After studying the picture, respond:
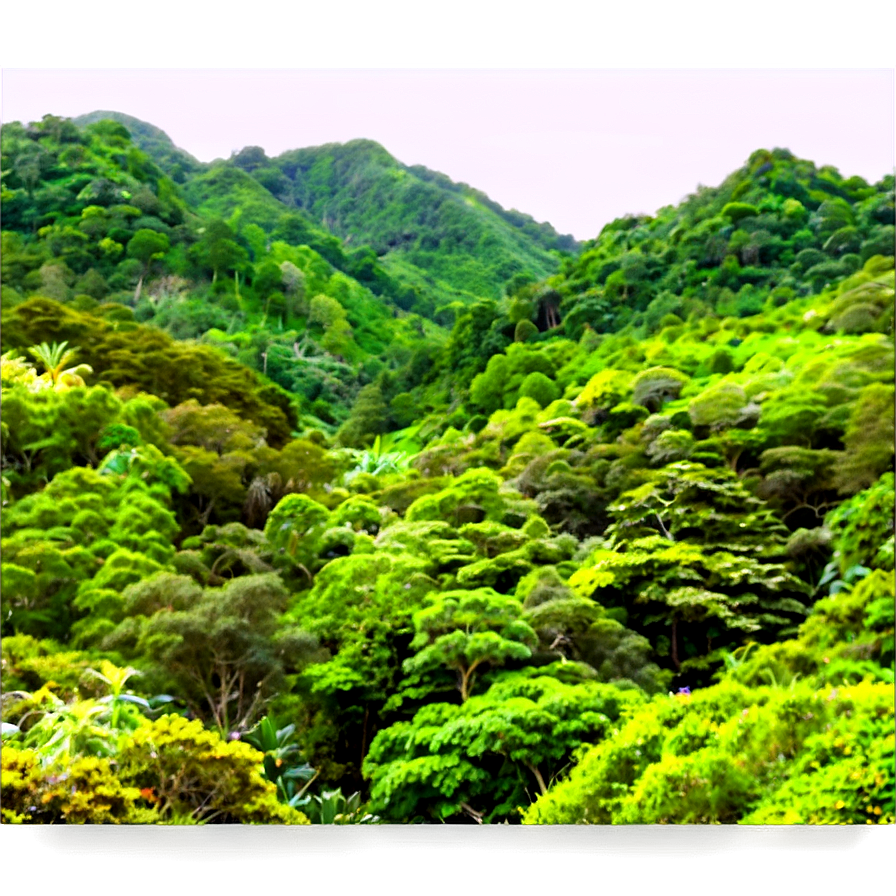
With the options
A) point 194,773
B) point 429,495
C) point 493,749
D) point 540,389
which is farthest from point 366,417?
point 194,773

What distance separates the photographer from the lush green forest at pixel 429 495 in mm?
3977

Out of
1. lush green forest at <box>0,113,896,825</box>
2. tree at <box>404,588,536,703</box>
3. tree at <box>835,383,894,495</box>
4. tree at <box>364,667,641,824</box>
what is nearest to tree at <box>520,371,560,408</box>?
lush green forest at <box>0,113,896,825</box>

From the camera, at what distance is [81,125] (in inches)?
199

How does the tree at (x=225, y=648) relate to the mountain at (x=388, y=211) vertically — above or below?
below

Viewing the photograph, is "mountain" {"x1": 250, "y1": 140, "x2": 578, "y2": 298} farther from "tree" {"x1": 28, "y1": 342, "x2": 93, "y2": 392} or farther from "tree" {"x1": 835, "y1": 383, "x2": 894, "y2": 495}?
"tree" {"x1": 835, "y1": 383, "x2": 894, "y2": 495}

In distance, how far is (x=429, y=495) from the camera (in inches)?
233

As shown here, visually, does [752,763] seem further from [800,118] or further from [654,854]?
[800,118]

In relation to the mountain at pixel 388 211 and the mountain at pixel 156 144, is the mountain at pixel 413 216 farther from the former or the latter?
the mountain at pixel 156 144

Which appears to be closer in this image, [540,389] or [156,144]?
[156,144]

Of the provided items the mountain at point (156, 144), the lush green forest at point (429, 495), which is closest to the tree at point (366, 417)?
the lush green forest at point (429, 495)

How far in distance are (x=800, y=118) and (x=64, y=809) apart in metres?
4.53

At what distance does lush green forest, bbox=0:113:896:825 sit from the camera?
3977 mm

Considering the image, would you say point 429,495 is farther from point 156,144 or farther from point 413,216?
point 156,144

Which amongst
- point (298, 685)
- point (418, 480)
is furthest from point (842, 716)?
point (418, 480)
